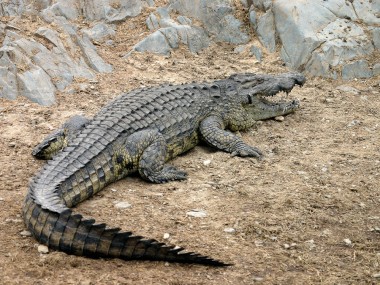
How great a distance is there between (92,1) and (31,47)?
236cm

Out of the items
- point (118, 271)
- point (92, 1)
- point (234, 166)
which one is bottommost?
point (234, 166)

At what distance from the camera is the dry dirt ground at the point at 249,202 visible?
402 cm

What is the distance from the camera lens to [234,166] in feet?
20.4

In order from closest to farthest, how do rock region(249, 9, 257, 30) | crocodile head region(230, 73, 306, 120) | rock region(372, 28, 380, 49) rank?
crocodile head region(230, 73, 306, 120), rock region(372, 28, 380, 49), rock region(249, 9, 257, 30)

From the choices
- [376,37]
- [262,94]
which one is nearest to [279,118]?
[262,94]

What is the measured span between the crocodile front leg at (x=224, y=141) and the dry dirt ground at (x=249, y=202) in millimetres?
132

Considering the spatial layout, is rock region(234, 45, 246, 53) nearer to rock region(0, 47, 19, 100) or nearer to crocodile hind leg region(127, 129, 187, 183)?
rock region(0, 47, 19, 100)

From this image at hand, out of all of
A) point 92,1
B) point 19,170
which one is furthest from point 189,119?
point 92,1

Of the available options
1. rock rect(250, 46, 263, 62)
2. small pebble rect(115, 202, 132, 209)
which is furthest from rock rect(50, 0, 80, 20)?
small pebble rect(115, 202, 132, 209)

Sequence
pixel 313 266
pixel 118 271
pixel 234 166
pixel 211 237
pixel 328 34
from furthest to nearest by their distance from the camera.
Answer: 1. pixel 328 34
2. pixel 234 166
3. pixel 211 237
4. pixel 313 266
5. pixel 118 271

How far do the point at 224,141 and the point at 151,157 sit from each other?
3.95 ft

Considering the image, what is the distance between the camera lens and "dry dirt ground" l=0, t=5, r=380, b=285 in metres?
4.02

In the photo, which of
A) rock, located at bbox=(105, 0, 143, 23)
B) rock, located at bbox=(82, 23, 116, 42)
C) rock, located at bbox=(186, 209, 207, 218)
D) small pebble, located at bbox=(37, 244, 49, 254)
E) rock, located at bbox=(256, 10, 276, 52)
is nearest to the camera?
small pebble, located at bbox=(37, 244, 49, 254)

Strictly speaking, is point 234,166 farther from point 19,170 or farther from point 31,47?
point 31,47
